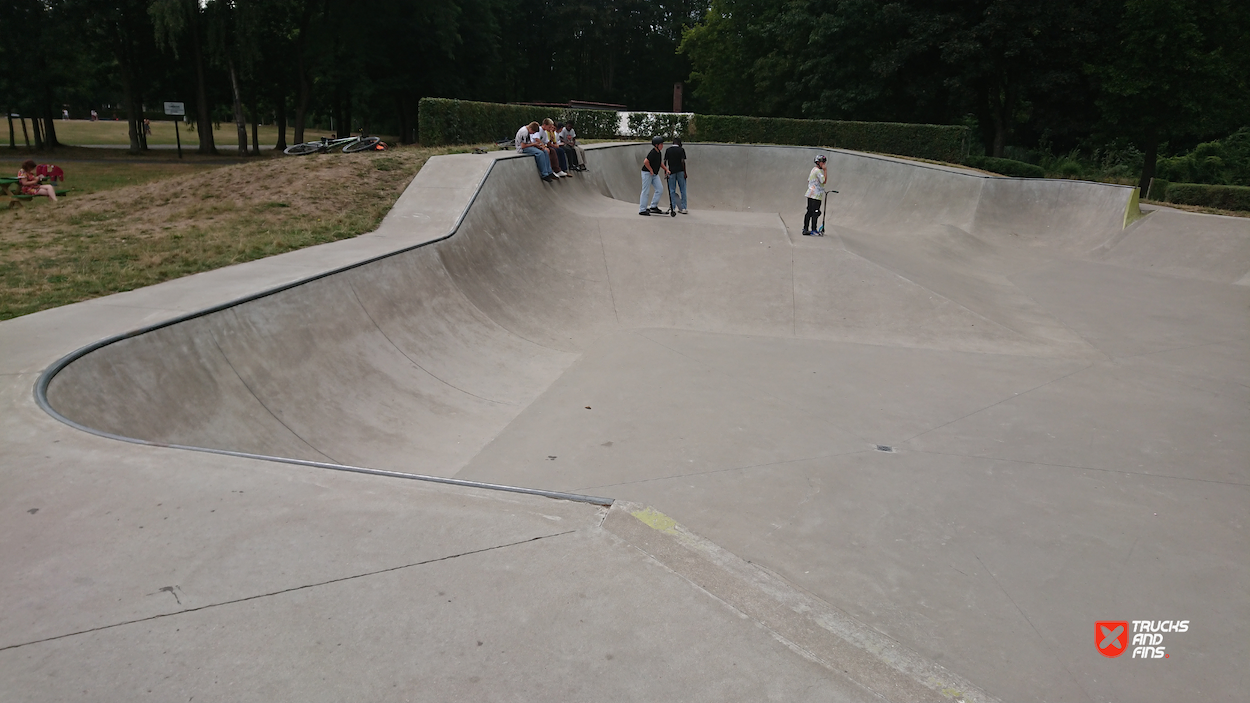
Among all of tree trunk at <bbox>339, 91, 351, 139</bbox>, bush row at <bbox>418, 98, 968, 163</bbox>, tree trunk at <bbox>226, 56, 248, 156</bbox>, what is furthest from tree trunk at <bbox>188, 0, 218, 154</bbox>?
bush row at <bbox>418, 98, 968, 163</bbox>

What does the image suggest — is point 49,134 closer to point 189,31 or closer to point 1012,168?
point 189,31

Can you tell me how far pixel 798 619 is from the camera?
2.99 meters

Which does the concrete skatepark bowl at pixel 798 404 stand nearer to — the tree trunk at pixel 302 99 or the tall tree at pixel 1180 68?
the tall tree at pixel 1180 68

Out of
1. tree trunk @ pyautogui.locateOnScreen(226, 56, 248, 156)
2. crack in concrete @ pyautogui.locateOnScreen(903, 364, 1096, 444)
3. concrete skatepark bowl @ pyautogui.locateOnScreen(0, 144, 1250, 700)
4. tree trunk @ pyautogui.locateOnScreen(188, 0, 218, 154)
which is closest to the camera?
concrete skatepark bowl @ pyautogui.locateOnScreen(0, 144, 1250, 700)

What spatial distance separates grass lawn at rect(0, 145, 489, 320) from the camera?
8.10m

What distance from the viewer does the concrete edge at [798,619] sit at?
8.81 ft

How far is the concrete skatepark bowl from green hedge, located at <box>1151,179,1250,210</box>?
808 cm

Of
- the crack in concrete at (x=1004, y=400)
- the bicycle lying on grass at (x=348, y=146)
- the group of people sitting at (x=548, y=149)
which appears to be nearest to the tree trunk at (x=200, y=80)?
the bicycle lying on grass at (x=348, y=146)

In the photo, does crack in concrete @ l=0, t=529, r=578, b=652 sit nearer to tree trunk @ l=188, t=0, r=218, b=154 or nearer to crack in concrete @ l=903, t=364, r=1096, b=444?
crack in concrete @ l=903, t=364, r=1096, b=444

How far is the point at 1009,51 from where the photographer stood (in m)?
29.5

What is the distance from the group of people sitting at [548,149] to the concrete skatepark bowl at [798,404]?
1051mm

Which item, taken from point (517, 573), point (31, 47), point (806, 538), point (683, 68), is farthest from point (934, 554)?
point (683, 68)

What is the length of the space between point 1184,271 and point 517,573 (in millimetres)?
17434

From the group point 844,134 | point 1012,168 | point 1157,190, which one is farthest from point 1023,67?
point 1012,168
